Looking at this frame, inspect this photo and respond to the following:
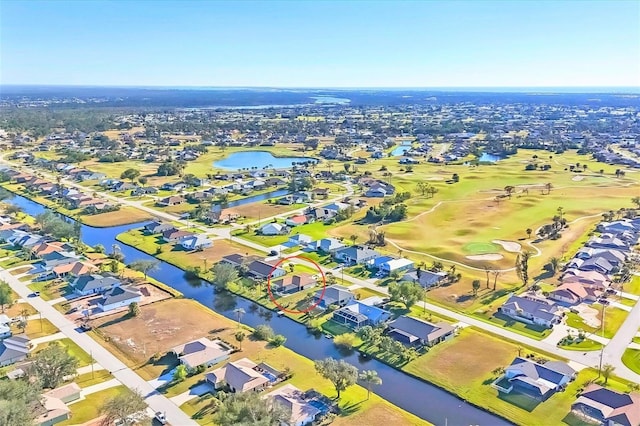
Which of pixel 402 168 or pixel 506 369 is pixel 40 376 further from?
pixel 402 168

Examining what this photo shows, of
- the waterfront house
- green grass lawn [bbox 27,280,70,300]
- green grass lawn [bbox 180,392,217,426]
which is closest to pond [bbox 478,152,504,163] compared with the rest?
green grass lawn [bbox 27,280,70,300]

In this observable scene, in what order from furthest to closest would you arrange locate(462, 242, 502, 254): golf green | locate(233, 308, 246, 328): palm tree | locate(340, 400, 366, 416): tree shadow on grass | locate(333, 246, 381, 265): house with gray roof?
1. locate(462, 242, 502, 254): golf green
2. locate(333, 246, 381, 265): house with gray roof
3. locate(233, 308, 246, 328): palm tree
4. locate(340, 400, 366, 416): tree shadow on grass

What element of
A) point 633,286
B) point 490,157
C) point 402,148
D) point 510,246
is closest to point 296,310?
point 510,246

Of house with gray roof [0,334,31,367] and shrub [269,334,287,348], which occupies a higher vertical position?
house with gray roof [0,334,31,367]

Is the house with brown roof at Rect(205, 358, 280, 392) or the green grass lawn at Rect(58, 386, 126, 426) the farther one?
the house with brown roof at Rect(205, 358, 280, 392)

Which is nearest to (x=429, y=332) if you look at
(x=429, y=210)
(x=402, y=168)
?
(x=429, y=210)

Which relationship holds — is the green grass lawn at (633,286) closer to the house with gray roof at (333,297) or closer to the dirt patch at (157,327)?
the house with gray roof at (333,297)

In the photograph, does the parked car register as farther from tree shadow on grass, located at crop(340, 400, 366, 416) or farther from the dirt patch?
tree shadow on grass, located at crop(340, 400, 366, 416)
